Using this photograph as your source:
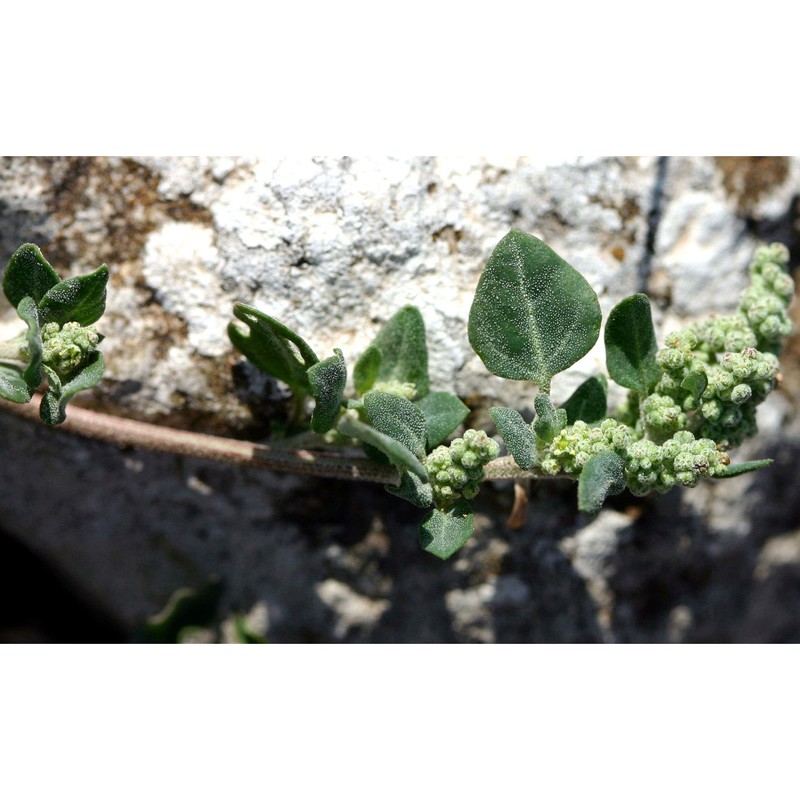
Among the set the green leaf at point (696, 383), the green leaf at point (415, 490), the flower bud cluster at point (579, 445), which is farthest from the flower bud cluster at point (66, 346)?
the green leaf at point (696, 383)

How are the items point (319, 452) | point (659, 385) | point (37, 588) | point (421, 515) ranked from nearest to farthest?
point (659, 385) < point (319, 452) < point (421, 515) < point (37, 588)

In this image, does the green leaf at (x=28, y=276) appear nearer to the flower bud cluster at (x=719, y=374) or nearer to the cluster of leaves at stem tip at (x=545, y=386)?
the cluster of leaves at stem tip at (x=545, y=386)

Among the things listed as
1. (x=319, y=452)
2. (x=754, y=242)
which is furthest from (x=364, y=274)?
(x=754, y=242)

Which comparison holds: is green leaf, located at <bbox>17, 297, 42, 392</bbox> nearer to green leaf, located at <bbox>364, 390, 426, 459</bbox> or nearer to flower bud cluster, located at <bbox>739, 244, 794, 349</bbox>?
green leaf, located at <bbox>364, 390, 426, 459</bbox>

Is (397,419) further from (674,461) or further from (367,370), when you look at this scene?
(674,461)

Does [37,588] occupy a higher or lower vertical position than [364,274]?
lower

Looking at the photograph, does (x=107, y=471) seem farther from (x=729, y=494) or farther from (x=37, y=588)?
(x=729, y=494)

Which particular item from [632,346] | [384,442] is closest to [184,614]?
[384,442]
